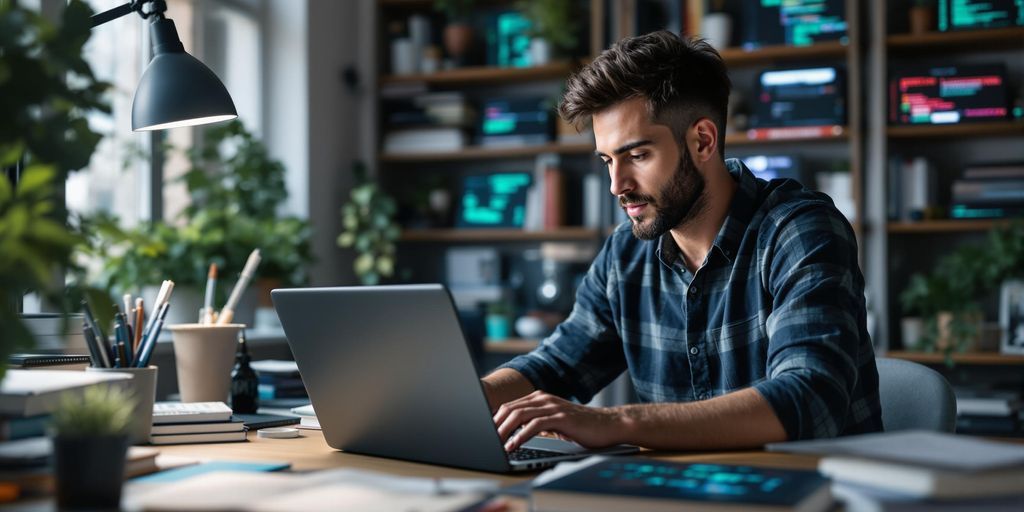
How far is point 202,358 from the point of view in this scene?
64.3 inches

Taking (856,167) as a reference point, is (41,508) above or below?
below

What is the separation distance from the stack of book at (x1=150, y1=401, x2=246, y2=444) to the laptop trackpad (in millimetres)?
416

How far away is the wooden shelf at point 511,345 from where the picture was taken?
149 inches

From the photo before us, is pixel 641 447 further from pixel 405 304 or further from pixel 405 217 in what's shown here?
pixel 405 217

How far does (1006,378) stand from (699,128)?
228cm

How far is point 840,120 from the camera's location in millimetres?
3504

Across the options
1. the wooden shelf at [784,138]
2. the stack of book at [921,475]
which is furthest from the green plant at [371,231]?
the stack of book at [921,475]

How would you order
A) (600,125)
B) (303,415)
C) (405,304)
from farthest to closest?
(600,125)
(303,415)
(405,304)

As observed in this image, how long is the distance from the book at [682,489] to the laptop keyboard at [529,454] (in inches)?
7.9

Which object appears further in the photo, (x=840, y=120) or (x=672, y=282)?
(x=840, y=120)

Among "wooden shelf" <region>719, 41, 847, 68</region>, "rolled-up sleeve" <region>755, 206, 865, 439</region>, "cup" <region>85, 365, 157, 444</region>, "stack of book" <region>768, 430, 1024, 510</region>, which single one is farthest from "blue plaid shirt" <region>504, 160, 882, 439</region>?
"wooden shelf" <region>719, 41, 847, 68</region>

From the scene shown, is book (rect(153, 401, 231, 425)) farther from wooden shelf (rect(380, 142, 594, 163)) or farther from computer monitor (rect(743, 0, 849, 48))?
computer monitor (rect(743, 0, 849, 48))

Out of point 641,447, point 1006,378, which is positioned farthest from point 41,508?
point 1006,378

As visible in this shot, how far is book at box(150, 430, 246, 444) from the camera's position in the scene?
1354mm
